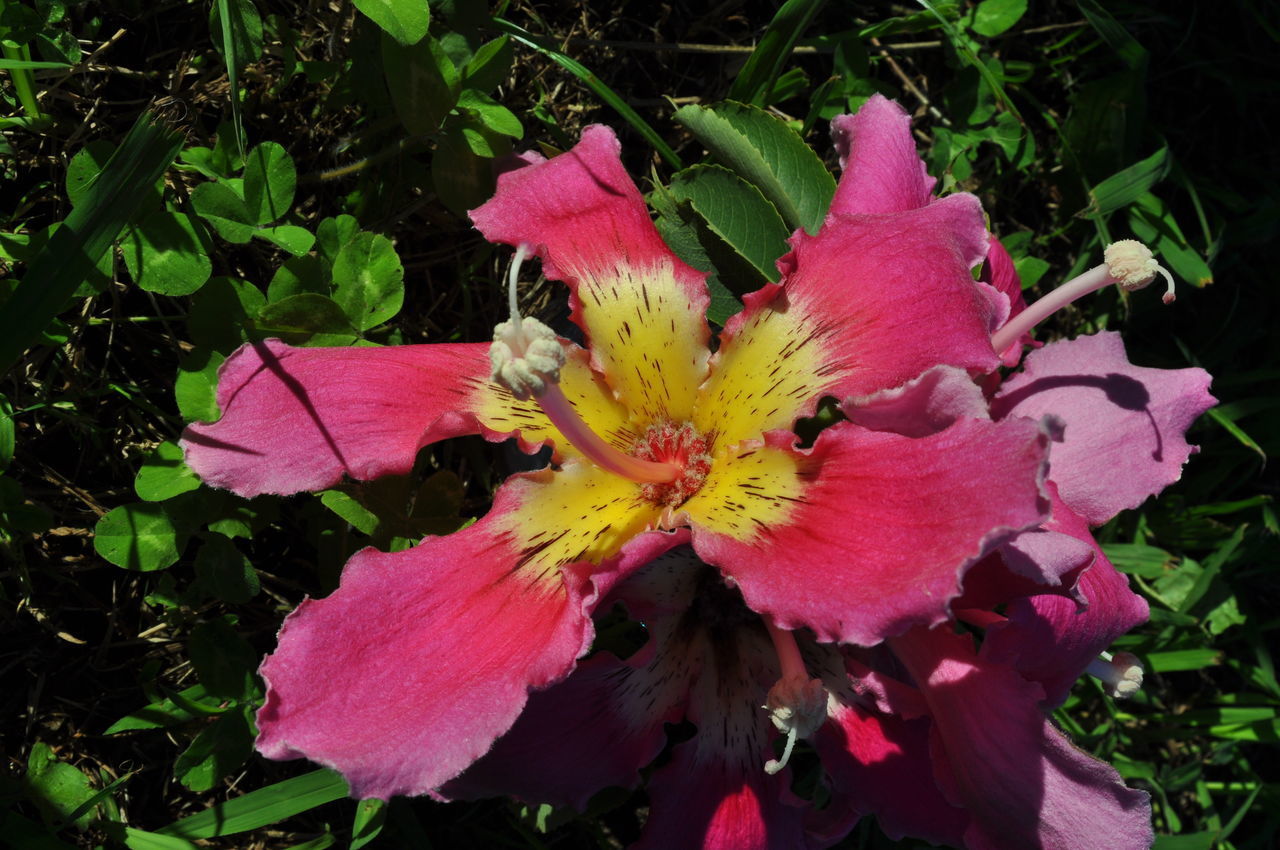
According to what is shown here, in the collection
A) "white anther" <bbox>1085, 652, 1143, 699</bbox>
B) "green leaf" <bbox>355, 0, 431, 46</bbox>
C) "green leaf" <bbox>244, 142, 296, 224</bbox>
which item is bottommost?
"white anther" <bbox>1085, 652, 1143, 699</bbox>

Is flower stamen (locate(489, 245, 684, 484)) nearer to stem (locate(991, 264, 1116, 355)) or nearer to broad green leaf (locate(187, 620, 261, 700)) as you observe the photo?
stem (locate(991, 264, 1116, 355))

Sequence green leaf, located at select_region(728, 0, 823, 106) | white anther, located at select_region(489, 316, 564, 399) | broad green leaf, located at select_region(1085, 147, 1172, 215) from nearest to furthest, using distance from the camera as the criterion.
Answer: white anther, located at select_region(489, 316, 564, 399)
green leaf, located at select_region(728, 0, 823, 106)
broad green leaf, located at select_region(1085, 147, 1172, 215)

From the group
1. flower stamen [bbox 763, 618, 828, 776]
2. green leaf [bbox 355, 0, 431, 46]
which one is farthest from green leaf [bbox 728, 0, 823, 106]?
flower stamen [bbox 763, 618, 828, 776]

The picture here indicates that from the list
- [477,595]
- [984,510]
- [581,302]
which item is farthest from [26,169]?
[984,510]

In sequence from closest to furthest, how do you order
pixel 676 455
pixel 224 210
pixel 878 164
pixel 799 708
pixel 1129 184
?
pixel 799 708, pixel 676 455, pixel 878 164, pixel 224 210, pixel 1129 184

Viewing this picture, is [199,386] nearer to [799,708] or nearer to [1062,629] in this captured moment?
[799,708]

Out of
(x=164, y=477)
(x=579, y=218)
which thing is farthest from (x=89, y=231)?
(x=579, y=218)
